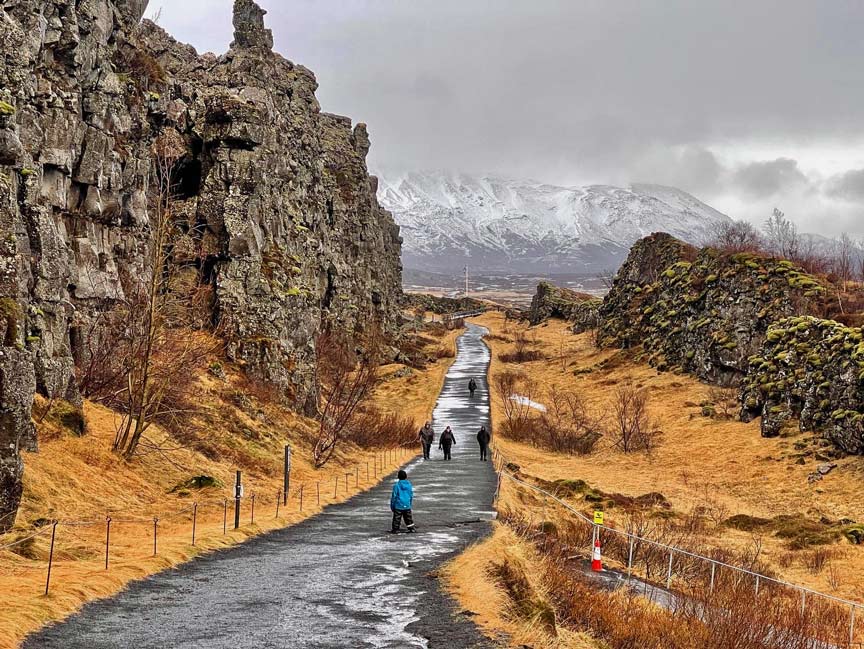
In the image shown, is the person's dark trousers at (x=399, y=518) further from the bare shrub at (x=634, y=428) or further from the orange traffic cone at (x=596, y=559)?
the bare shrub at (x=634, y=428)

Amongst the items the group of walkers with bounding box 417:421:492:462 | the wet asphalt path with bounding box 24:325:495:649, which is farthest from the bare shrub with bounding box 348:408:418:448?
the wet asphalt path with bounding box 24:325:495:649

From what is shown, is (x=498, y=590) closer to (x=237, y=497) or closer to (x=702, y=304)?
(x=237, y=497)

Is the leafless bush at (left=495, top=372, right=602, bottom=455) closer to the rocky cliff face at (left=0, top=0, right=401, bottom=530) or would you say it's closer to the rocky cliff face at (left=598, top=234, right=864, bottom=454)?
the rocky cliff face at (left=598, top=234, right=864, bottom=454)

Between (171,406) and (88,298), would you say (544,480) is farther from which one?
(88,298)

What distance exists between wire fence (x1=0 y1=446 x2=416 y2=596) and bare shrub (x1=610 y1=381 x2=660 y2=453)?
72.1ft

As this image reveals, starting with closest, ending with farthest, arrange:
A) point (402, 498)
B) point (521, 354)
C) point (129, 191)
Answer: point (402, 498), point (129, 191), point (521, 354)

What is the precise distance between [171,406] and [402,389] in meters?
40.3

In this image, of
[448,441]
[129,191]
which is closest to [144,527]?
[129,191]

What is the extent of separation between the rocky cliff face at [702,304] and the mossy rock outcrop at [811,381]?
643cm

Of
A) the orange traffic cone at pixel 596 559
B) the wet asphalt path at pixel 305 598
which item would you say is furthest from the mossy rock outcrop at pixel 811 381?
the wet asphalt path at pixel 305 598

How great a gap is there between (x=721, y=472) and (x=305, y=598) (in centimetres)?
3091

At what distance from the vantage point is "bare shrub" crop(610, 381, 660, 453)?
46.9 metres

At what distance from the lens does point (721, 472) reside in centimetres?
3900

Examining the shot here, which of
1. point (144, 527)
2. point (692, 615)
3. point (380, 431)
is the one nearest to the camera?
point (692, 615)
